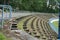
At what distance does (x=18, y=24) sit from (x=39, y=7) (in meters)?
0.67

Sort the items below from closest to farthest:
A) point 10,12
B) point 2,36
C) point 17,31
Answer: point 2,36
point 17,31
point 10,12

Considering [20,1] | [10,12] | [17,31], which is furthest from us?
[20,1]

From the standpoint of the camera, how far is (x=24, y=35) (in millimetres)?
3074

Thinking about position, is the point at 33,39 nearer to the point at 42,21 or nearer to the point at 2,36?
the point at 2,36

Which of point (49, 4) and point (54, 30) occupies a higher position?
point (49, 4)

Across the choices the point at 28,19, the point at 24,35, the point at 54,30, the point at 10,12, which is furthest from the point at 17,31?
the point at 28,19

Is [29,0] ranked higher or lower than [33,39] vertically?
higher

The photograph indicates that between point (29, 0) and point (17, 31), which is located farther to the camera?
point (29, 0)

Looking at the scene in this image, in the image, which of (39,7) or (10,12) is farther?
(39,7)

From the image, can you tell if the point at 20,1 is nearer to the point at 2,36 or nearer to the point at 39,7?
the point at 39,7

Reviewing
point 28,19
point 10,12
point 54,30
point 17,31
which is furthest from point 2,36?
point 28,19

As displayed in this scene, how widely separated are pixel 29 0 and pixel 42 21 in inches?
20.5

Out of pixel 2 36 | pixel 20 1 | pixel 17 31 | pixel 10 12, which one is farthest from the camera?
pixel 20 1

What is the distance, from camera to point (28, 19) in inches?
160
